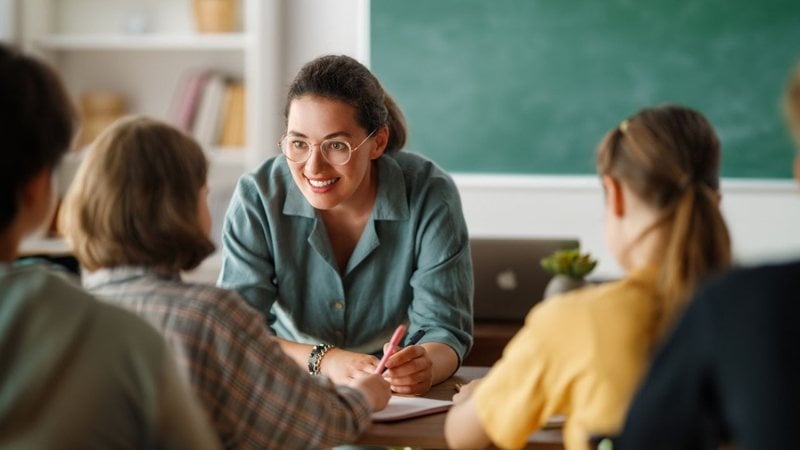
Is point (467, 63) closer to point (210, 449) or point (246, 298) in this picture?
point (246, 298)

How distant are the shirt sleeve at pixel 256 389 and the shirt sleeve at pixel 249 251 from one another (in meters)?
0.73

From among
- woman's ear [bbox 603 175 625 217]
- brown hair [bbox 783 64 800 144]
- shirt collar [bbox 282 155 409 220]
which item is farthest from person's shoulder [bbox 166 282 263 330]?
shirt collar [bbox 282 155 409 220]

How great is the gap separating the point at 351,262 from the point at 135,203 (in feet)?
3.13

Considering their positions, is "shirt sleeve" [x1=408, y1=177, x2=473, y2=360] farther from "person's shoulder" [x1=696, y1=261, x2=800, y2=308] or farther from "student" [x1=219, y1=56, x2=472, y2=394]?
"person's shoulder" [x1=696, y1=261, x2=800, y2=308]

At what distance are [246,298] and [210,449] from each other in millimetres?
1022

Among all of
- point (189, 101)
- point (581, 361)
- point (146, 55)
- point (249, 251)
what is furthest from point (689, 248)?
point (146, 55)

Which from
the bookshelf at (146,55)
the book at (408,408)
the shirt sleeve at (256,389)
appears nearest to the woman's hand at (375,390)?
the book at (408,408)

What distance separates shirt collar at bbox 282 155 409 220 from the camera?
2.29m

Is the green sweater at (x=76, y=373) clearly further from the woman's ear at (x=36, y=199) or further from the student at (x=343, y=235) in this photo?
the student at (x=343, y=235)

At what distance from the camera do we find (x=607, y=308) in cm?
132

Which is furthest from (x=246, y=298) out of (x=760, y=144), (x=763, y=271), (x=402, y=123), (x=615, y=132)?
(x=760, y=144)

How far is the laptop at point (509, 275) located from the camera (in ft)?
8.20

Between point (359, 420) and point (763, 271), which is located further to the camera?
point (359, 420)

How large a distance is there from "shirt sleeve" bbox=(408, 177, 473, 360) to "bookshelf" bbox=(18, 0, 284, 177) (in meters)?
2.02
